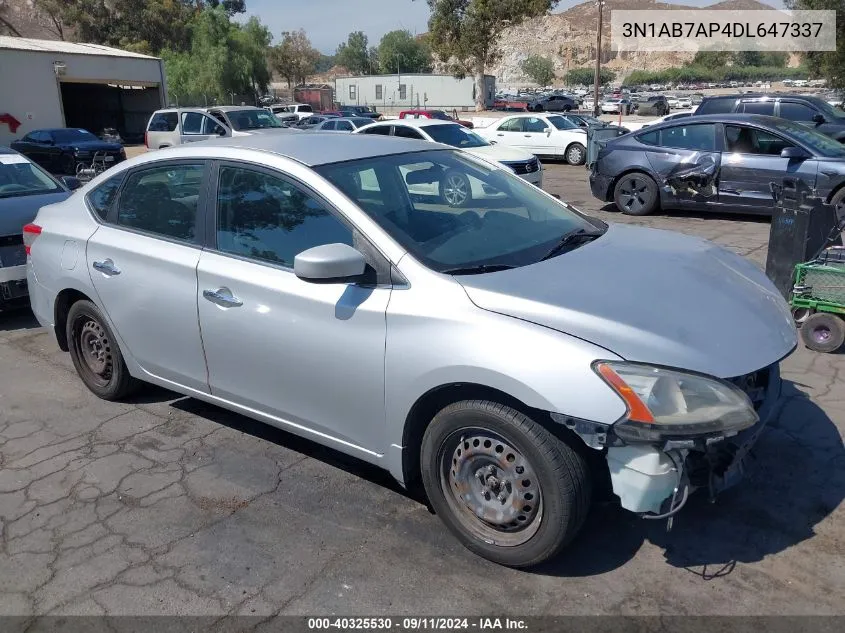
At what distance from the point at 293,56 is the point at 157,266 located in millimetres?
75661

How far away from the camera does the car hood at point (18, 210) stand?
6.48m

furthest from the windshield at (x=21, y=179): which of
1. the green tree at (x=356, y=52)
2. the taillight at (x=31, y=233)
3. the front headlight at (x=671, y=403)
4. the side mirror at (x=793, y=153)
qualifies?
the green tree at (x=356, y=52)

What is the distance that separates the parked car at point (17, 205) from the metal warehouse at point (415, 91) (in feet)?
140

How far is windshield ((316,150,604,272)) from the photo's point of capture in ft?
11.0

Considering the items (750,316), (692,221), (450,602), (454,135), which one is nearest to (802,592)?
(750,316)

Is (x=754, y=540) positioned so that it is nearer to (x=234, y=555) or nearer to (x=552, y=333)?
(x=552, y=333)

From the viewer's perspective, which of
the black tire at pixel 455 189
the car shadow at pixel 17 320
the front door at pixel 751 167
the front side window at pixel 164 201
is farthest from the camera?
the front door at pixel 751 167

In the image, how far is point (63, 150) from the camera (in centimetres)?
2127

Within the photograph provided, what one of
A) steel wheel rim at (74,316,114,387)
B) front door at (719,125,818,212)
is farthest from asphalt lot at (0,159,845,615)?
front door at (719,125,818,212)

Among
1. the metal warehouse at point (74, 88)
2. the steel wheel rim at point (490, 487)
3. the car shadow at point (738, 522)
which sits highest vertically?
the metal warehouse at point (74, 88)

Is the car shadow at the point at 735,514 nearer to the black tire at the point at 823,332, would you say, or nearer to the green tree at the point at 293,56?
the black tire at the point at 823,332

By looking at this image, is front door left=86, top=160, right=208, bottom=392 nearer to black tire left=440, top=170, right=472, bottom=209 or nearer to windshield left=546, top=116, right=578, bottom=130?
black tire left=440, top=170, right=472, bottom=209

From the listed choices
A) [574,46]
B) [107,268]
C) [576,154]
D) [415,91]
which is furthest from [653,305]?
[574,46]

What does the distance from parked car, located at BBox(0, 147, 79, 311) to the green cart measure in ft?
20.9
